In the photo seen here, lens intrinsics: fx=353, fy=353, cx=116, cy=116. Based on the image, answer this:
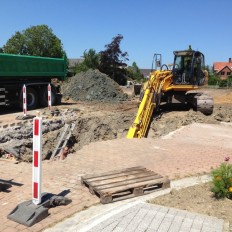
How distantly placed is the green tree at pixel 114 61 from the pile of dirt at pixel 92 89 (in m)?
18.9

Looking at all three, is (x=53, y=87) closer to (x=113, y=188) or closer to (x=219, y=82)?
(x=113, y=188)

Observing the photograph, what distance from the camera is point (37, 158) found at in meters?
4.86

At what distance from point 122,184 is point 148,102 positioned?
29.2 ft

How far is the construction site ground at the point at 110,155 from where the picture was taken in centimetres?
558

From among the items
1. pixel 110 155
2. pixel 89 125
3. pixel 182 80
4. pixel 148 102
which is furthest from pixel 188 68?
pixel 110 155

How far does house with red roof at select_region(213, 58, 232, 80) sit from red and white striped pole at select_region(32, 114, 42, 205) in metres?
85.8

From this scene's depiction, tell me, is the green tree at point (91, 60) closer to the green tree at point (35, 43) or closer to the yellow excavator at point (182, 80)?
the green tree at point (35, 43)

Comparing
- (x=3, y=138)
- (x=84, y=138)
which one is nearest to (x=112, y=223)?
(x=3, y=138)

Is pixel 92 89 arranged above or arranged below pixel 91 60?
below

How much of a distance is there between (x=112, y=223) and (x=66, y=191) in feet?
5.67

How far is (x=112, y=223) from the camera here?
439 cm

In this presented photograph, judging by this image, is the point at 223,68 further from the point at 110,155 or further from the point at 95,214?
the point at 95,214

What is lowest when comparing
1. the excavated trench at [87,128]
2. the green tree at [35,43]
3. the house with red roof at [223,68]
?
the excavated trench at [87,128]

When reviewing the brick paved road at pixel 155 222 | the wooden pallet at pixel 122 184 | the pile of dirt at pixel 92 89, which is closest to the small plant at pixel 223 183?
the brick paved road at pixel 155 222
